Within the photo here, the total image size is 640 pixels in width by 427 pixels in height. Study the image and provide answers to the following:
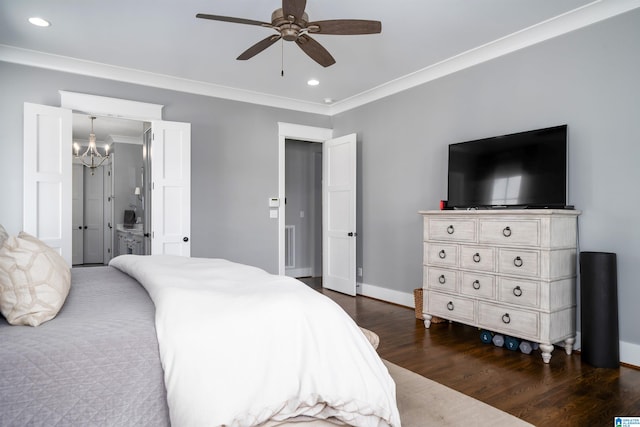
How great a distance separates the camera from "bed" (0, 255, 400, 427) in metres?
1.19

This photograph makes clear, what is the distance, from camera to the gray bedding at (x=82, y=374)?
1.15 metres

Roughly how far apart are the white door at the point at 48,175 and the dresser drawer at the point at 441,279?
3.56 meters

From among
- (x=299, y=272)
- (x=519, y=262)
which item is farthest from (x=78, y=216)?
(x=519, y=262)

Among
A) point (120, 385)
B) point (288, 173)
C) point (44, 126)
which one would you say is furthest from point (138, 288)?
point (288, 173)

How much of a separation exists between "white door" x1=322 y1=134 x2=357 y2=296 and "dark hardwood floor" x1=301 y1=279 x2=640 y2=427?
1502mm

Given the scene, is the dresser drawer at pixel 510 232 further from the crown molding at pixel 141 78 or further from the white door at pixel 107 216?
the white door at pixel 107 216

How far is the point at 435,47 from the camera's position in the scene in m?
3.68

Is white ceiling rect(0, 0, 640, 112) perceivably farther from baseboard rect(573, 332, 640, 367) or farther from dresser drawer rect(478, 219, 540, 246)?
baseboard rect(573, 332, 640, 367)

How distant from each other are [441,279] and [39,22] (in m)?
4.17

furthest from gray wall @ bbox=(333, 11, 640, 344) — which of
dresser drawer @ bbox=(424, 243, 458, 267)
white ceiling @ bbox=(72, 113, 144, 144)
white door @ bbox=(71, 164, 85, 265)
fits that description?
white door @ bbox=(71, 164, 85, 265)

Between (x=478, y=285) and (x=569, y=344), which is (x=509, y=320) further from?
(x=569, y=344)

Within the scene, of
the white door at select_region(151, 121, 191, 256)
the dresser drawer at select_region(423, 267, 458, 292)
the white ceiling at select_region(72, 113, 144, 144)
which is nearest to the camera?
the dresser drawer at select_region(423, 267, 458, 292)

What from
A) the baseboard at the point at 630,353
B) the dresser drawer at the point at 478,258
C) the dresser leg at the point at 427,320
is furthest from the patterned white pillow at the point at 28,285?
the baseboard at the point at 630,353

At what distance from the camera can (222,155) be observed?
4.90 m
